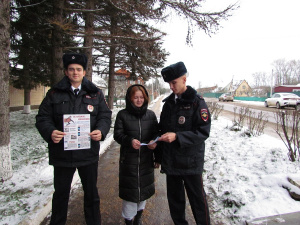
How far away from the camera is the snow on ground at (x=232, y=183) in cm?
235

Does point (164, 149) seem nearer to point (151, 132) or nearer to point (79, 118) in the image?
point (151, 132)

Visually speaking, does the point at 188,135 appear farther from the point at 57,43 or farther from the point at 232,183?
the point at 57,43

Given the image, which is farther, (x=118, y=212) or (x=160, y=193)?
(x=160, y=193)

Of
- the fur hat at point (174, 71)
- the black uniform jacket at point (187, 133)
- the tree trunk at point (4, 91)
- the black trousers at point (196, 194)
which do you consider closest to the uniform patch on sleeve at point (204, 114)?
the black uniform jacket at point (187, 133)

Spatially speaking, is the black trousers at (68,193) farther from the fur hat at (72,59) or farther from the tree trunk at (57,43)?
the tree trunk at (57,43)

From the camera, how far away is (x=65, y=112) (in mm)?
1934

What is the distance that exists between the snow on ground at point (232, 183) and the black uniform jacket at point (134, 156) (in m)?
1.23

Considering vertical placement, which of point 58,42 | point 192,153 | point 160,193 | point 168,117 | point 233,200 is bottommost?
point 160,193

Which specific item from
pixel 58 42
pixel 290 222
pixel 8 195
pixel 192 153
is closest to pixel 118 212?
pixel 192 153

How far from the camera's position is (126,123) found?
2133mm

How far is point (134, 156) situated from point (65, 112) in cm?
90

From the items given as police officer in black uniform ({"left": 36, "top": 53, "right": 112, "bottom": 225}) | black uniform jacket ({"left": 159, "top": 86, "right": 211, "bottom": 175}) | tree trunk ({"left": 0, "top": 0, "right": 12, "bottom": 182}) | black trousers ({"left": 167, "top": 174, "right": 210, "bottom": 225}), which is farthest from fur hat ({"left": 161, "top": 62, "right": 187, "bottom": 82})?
tree trunk ({"left": 0, "top": 0, "right": 12, "bottom": 182})

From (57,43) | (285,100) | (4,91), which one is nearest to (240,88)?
(285,100)

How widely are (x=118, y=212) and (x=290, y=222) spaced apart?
2.10 m
